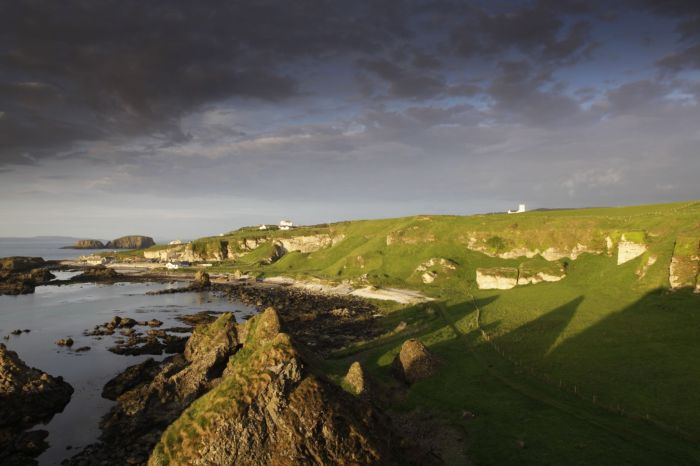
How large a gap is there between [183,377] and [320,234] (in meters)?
153

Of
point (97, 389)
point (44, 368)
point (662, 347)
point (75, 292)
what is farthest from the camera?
point (75, 292)

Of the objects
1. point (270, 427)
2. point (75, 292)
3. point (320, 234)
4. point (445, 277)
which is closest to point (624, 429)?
point (270, 427)

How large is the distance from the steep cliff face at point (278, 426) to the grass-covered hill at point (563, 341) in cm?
1525

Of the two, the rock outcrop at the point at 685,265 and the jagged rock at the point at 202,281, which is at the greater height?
the rock outcrop at the point at 685,265

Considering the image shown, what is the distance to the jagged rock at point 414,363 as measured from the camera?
40031 mm

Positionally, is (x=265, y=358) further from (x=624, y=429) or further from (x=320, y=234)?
(x=320, y=234)

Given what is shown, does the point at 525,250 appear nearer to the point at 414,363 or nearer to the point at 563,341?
the point at 563,341

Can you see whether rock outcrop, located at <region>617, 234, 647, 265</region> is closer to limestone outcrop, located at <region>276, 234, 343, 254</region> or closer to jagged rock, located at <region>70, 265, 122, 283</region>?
limestone outcrop, located at <region>276, 234, 343, 254</region>

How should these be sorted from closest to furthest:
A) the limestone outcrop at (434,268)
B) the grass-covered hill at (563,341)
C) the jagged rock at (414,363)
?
the grass-covered hill at (563,341) < the jagged rock at (414,363) < the limestone outcrop at (434,268)

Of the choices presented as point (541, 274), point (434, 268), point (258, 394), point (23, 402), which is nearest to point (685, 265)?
point (541, 274)

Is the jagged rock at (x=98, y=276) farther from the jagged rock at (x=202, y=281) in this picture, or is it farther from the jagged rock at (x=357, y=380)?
the jagged rock at (x=357, y=380)

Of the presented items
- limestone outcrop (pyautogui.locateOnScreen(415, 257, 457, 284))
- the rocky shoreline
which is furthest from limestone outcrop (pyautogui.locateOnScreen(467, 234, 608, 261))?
the rocky shoreline

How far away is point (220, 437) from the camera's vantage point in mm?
14172

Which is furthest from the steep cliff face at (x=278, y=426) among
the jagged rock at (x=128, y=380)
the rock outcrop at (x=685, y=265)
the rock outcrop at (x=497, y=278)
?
the rock outcrop at (x=497, y=278)
